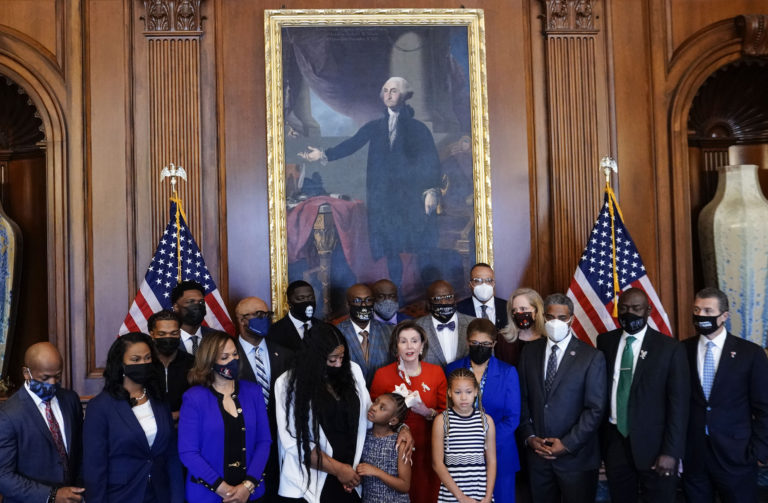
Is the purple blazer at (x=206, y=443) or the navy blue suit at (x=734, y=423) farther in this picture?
the navy blue suit at (x=734, y=423)

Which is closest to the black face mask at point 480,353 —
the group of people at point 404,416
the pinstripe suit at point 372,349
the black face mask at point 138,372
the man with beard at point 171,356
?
the group of people at point 404,416

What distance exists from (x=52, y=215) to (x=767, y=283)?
6485 mm

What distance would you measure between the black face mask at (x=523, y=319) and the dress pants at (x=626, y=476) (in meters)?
0.89

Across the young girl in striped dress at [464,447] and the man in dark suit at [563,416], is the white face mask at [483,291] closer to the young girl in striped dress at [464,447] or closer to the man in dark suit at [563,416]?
the man in dark suit at [563,416]

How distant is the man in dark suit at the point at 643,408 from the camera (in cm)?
532

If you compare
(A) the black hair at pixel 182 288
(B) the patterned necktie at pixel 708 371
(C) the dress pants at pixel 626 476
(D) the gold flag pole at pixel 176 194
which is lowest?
(C) the dress pants at pixel 626 476

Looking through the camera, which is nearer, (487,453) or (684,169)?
(487,453)

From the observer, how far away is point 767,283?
7.66 m

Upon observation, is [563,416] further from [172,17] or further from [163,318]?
[172,17]

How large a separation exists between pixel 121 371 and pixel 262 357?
1.29 metres

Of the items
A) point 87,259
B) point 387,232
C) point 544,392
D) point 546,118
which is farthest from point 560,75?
point 87,259

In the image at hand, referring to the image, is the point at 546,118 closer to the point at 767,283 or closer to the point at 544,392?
the point at 767,283

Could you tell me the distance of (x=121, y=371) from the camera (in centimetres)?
486

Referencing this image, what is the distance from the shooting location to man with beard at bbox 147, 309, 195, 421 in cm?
541
